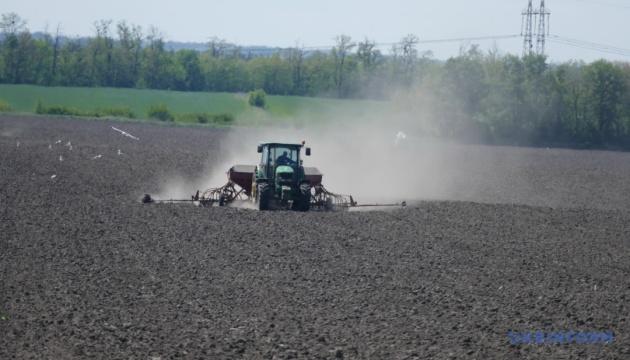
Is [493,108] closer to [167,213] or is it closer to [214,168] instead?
[214,168]

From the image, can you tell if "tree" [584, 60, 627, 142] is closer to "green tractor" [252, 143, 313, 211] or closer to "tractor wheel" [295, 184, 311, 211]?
"green tractor" [252, 143, 313, 211]

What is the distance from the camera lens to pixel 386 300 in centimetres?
1560

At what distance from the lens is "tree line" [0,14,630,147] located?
8488 centimetres

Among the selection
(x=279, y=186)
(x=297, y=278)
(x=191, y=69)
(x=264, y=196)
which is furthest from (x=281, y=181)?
(x=191, y=69)

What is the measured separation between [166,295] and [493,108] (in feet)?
237

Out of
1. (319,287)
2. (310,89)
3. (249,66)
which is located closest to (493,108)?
(310,89)

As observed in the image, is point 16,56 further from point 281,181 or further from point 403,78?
point 281,181

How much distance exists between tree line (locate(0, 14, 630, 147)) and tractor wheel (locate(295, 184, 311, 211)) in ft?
182

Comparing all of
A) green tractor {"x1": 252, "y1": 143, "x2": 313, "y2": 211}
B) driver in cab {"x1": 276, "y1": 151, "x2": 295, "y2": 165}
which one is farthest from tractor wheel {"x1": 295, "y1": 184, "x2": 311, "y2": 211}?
driver in cab {"x1": 276, "y1": 151, "x2": 295, "y2": 165}

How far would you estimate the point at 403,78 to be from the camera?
345 feet

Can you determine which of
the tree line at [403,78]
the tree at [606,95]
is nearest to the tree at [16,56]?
the tree line at [403,78]

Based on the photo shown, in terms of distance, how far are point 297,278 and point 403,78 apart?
89.2 m

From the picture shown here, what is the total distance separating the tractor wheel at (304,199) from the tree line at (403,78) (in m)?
55.5

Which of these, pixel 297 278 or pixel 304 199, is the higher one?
pixel 304 199
